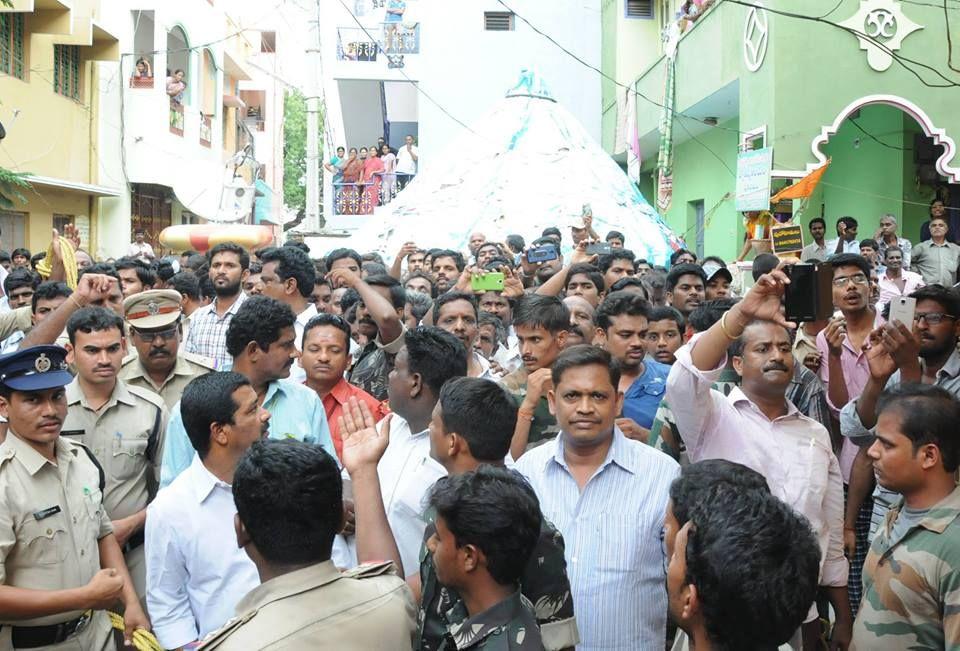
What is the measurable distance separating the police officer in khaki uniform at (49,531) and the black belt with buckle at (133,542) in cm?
39

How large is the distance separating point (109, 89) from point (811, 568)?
72.1 feet

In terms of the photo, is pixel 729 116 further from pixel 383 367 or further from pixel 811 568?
pixel 811 568

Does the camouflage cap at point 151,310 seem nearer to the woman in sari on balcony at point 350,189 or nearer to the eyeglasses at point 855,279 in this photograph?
the eyeglasses at point 855,279

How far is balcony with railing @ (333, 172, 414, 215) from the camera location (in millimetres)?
23000

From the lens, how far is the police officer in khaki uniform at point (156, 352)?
4.96 m

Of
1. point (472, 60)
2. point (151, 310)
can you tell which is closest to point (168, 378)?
point (151, 310)

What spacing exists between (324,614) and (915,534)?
195cm

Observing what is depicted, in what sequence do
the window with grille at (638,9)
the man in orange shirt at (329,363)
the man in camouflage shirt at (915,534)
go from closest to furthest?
the man in camouflage shirt at (915,534)
the man in orange shirt at (329,363)
the window with grille at (638,9)

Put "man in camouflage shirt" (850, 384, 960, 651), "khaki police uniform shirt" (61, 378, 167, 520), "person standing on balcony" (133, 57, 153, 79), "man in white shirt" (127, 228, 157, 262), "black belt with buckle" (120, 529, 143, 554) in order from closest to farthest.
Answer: "man in camouflage shirt" (850, 384, 960, 651), "black belt with buckle" (120, 529, 143, 554), "khaki police uniform shirt" (61, 378, 167, 520), "man in white shirt" (127, 228, 157, 262), "person standing on balcony" (133, 57, 153, 79)

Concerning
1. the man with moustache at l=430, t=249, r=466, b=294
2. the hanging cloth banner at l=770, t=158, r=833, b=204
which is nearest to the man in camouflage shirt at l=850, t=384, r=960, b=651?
the man with moustache at l=430, t=249, r=466, b=294

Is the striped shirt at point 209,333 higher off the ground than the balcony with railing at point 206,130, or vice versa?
the balcony with railing at point 206,130

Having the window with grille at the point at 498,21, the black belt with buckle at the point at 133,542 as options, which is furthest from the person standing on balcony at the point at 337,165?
the black belt with buckle at the point at 133,542

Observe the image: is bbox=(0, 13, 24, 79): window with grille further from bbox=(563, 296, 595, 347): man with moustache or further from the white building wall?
bbox=(563, 296, 595, 347): man with moustache

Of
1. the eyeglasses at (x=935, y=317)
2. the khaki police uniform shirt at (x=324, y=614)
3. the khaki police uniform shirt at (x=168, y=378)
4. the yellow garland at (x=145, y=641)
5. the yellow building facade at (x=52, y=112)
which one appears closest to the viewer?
the khaki police uniform shirt at (x=324, y=614)
